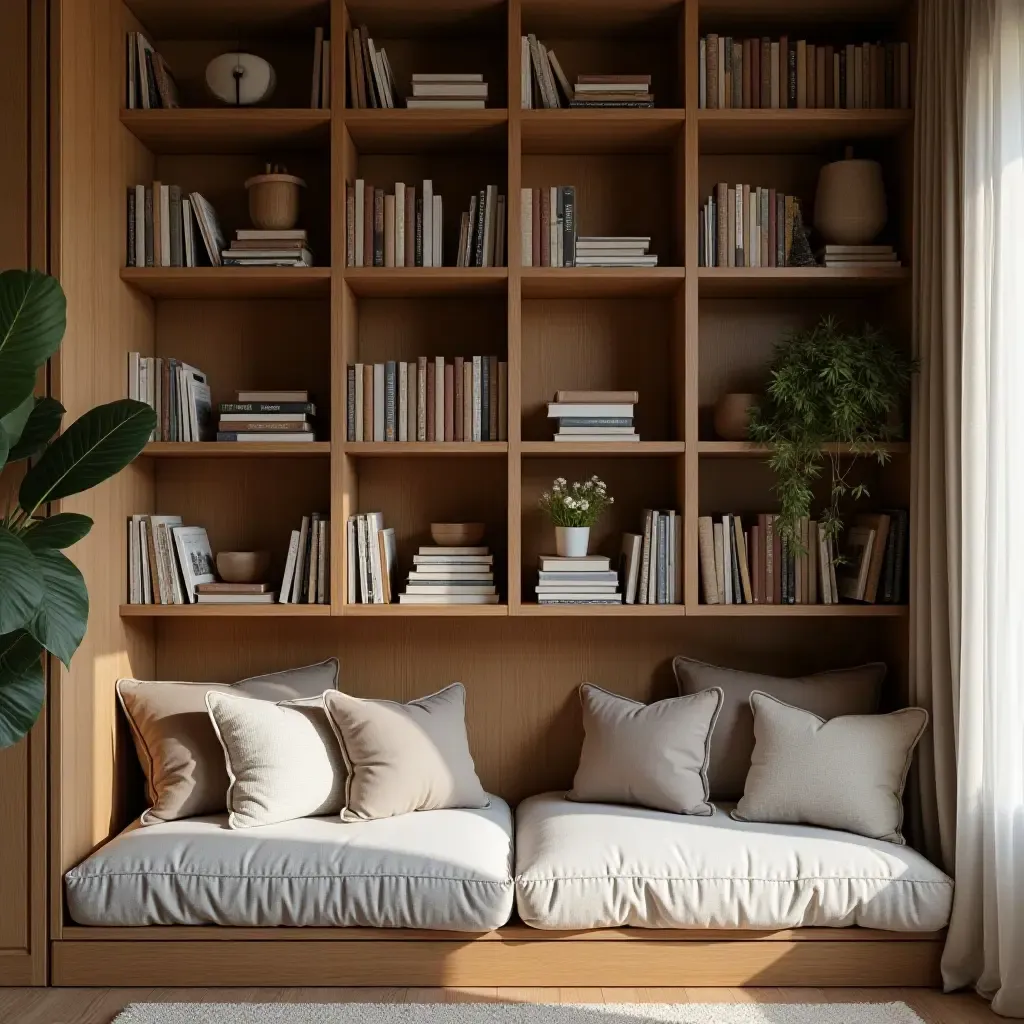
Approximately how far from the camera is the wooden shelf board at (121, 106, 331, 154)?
10.2ft

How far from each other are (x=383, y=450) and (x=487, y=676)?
83cm

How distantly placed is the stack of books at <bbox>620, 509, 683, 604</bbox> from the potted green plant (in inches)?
6.0

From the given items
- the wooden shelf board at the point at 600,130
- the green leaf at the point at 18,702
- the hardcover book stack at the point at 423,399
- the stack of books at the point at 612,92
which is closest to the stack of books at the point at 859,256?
the wooden shelf board at the point at 600,130

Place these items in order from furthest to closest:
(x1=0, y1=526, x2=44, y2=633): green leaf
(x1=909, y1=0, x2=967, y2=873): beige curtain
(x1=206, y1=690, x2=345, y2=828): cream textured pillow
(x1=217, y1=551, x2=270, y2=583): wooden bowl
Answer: (x1=217, y1=551, x2=270, y2=583): wooden bowl < (x1=206, y1=690, x2=345, y2=828): cream textured pillow < (x1=909, y1=0, x2=967, y2=873): beige curtain < (x1=0, y1=526, x2=44, y2=633): green leaf

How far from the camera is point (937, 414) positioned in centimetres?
291

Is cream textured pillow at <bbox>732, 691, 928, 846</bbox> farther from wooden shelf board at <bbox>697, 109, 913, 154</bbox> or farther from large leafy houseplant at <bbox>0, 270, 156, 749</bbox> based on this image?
large leafy houseplant at <bbox>0, 270, 156, 749</bbox>

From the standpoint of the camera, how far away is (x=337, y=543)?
311 cm

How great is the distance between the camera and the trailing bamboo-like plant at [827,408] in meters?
3.00

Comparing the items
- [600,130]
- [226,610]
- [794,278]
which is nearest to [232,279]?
[226,610]

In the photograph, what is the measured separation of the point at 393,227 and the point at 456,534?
0.96 m

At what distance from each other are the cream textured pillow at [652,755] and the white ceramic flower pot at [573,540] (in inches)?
19.1

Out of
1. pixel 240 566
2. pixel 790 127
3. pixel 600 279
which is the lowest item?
pixel 240 566

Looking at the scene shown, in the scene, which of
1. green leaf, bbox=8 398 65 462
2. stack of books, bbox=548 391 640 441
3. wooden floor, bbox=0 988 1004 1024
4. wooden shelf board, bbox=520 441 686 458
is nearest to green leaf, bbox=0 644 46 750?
green leaf, bbox=8 398 65 462

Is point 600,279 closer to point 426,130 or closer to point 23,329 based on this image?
point 426,130
